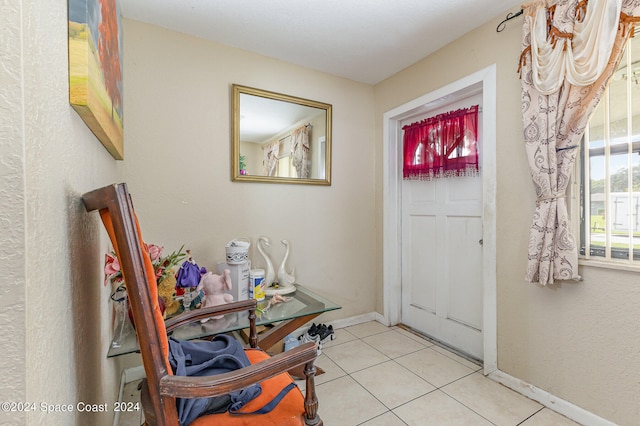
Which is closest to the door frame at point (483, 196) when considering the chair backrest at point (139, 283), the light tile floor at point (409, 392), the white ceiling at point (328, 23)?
the light tile floor at point (409, 392)

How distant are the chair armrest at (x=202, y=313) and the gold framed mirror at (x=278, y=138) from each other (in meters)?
1.21

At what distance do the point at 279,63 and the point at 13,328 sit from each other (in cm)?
264

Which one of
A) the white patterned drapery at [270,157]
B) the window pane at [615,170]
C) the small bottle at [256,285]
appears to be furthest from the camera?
the white patterned drapery at [270,157]

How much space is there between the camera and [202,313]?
146 centimetres

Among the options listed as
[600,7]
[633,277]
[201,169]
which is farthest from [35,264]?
[600,7]

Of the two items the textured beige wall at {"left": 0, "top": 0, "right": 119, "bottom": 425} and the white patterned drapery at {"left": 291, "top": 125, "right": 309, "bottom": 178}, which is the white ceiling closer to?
the white patterned drapery at {"left": 291, "top": 125, "right": 309, "bottom": 178}

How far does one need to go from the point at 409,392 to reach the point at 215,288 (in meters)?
1.45

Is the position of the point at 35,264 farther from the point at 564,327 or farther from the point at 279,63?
the point at 279,63

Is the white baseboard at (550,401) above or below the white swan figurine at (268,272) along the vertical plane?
below

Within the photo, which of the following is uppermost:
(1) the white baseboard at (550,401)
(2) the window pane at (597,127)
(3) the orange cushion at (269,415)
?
(2) the window pane at (597,127)

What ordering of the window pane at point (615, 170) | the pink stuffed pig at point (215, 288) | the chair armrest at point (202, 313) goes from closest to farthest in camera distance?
the chair armrest at point (202, 313), the window pane at point (615, 170), the pink stuffed pig at point (215, 288)

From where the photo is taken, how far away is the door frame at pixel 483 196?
→ 206 cm

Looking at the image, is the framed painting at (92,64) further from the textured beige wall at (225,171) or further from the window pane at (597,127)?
the window pane at (597,127)

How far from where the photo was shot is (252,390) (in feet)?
3.54
